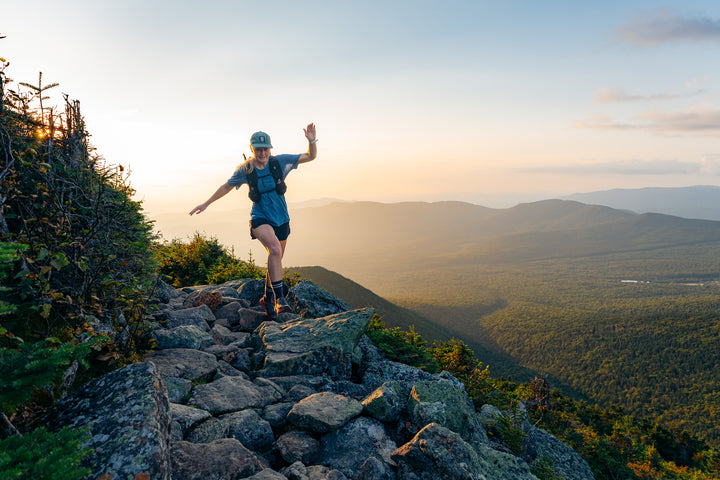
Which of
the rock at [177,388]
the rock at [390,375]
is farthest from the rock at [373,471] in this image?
the rock at [177,388]

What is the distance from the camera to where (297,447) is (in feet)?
13.9

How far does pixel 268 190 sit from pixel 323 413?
15.5ft

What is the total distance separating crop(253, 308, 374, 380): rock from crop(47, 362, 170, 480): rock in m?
2.93

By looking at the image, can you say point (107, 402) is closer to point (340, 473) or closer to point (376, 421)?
point (340, 473)

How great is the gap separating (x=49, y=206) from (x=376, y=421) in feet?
16.8

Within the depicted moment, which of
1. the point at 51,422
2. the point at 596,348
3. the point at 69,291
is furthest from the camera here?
the point at 596,348

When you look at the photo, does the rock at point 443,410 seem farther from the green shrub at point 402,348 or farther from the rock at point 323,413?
the green shrub at point 402,348

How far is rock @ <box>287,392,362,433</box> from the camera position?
4.51 meters

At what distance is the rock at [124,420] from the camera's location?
9.16 feet

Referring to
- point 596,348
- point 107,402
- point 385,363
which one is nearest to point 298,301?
point 385,363

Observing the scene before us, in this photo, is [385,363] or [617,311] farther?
[617,311]

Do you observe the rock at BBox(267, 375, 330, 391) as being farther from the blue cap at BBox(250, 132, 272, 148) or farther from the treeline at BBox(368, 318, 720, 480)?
the blue cap at BBox(250, 132, 272, 148)

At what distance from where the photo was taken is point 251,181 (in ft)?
24.7

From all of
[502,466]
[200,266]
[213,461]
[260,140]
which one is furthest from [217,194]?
[200,266]
